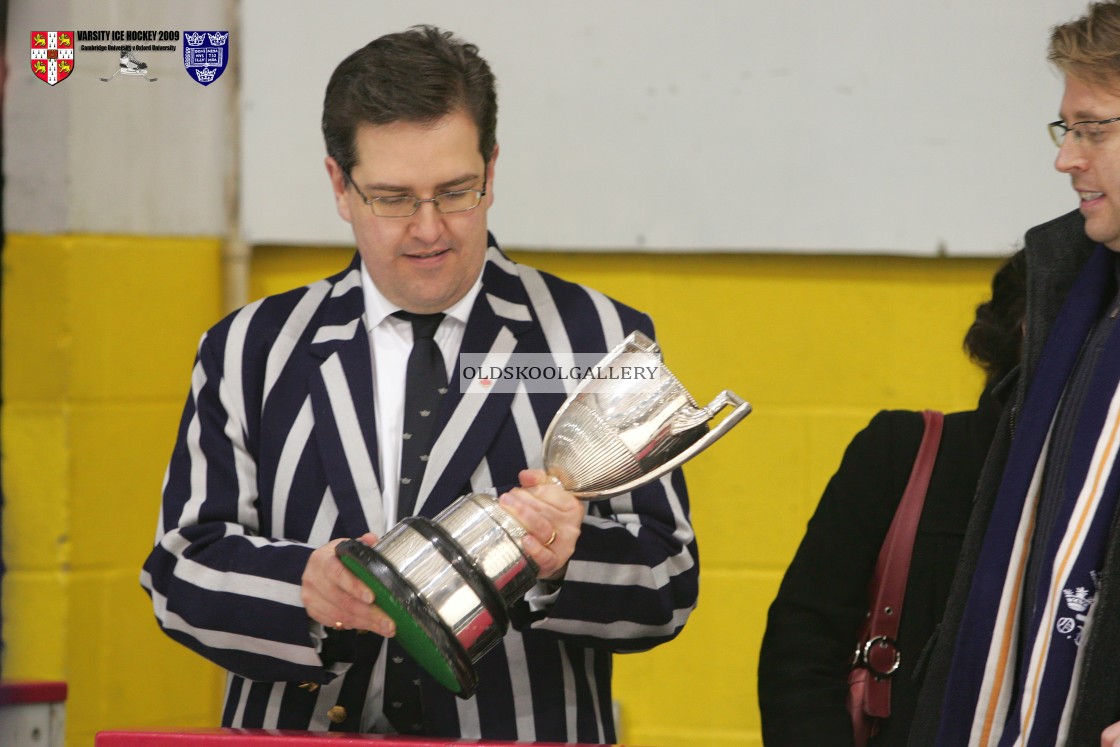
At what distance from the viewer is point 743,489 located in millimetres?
2660

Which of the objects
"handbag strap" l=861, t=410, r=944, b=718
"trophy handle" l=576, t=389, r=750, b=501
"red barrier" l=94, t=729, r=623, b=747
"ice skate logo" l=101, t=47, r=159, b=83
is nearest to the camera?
"red barrier" l=94, t=729, r=623, b=747

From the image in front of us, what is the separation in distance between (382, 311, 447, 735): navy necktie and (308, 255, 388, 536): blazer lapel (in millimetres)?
40

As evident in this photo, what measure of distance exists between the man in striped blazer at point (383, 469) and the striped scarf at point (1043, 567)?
0.35 m

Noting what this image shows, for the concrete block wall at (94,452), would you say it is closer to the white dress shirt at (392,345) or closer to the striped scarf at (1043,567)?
the white dress shirt at (392,345)

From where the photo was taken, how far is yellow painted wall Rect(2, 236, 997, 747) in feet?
8.34

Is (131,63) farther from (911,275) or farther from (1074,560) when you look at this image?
(1074,560)

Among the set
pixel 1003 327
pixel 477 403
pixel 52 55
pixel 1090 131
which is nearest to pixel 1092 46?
pixel 1090 131

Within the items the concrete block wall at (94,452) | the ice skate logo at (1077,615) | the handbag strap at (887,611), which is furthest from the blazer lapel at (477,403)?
the concrete block wall at (94,452)

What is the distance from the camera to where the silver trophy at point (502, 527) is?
4.35ft

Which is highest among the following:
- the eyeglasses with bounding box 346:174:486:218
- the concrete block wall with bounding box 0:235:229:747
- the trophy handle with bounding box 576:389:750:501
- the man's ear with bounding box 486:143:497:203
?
the man's ear with bounding box 486:143:497:203

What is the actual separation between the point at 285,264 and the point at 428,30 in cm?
115

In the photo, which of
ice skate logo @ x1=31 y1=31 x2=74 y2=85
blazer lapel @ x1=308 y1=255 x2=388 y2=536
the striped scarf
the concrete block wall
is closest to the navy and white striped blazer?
blazer lapel @ x1=308 y1=255 x2=388 y2=536

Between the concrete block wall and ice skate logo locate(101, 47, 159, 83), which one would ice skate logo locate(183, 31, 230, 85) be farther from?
the concrete block wall

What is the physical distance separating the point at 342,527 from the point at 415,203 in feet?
1.35
